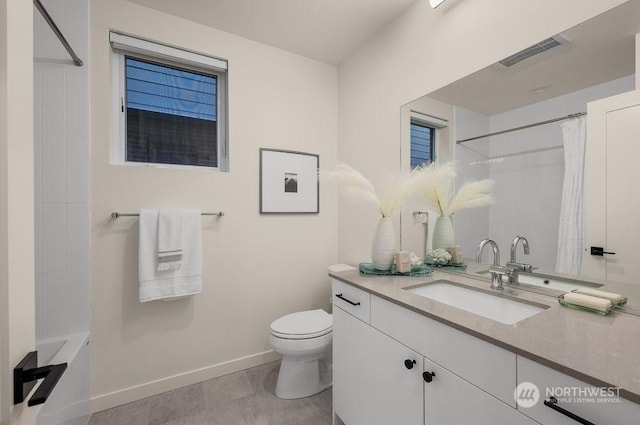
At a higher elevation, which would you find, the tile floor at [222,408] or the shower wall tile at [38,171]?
the shower wall tile at [38,171]

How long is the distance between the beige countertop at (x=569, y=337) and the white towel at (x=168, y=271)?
132 centimetres

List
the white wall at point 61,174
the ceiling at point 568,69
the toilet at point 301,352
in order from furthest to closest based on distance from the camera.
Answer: the toilet at point 301,352 → the white wall at point 61,174 → the ceiling at point 568,69

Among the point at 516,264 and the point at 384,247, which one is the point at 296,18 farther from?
the point at 516,264

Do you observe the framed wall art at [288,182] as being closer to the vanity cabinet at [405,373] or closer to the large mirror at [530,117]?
the vanity cabinet at [405,373]

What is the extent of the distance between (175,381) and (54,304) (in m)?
0.85

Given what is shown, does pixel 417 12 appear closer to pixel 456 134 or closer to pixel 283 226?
pixel 456 134

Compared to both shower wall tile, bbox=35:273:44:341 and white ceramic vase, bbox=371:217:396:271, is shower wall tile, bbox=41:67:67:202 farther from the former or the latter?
white ceramic vase, bbox=371:217:396:271

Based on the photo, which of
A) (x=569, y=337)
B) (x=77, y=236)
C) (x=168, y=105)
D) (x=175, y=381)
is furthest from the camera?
(x=168, y=105)

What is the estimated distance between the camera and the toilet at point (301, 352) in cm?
160

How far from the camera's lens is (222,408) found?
5.24ft

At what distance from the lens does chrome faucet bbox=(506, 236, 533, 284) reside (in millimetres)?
1145

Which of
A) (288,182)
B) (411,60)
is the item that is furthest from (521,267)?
(288,182)

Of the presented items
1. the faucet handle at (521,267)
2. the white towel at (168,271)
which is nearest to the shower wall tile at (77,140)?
the white towel at (168,271)

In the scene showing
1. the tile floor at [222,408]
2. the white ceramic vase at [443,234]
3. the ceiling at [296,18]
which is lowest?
the tile floor at [222,408]
